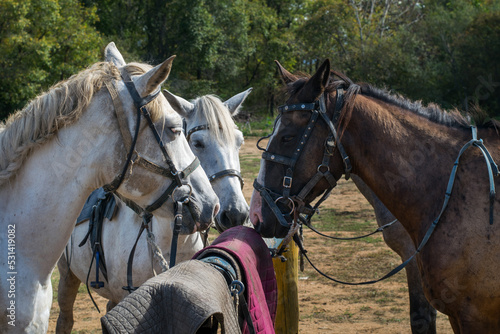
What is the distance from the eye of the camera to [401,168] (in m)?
2.73

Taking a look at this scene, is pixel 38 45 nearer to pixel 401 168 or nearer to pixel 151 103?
pixel 151 103

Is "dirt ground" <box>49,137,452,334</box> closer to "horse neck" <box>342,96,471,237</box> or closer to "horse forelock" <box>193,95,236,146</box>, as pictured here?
"horse forelock" <box>193,95,236,146</box>

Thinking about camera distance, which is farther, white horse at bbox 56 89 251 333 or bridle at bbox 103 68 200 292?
white horse at bbox 56 89 251 333

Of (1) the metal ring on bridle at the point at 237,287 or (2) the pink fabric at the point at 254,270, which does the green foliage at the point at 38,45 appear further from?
(1) the metal ring on bridle at the point at 237,287

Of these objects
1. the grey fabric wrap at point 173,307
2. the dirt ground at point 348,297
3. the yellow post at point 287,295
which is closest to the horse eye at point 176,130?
the grey fabric wrap at point 173,307

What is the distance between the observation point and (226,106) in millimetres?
4121

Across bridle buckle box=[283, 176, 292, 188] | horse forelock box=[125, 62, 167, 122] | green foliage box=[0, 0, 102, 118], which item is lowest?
bridle buckle box=[283, 176, 292, 188]

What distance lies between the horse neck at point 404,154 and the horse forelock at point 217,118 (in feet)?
3.92

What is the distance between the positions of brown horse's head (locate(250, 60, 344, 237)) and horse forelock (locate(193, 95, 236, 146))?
0.93 m

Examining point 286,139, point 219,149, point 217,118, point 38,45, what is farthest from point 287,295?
point 38,45

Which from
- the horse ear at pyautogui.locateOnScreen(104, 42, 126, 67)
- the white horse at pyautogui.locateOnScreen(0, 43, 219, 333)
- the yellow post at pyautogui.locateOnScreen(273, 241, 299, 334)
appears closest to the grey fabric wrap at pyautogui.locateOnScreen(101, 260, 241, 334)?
the white horse at pyautogui.locateOnScreen(0, 43, 219, 333)

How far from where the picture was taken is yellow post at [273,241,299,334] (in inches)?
154

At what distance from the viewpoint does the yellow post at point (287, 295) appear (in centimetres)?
392

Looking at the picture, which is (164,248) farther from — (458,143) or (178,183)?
(458,143)
